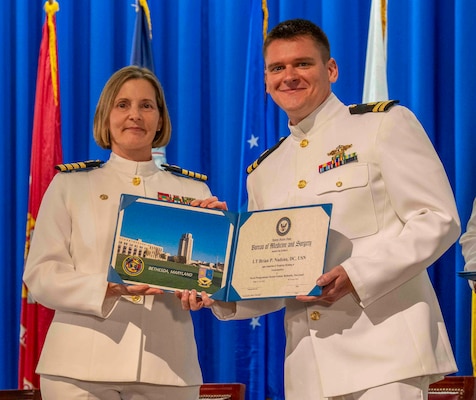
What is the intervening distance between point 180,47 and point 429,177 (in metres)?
3.12

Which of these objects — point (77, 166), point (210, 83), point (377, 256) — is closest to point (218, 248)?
point (377, 256)

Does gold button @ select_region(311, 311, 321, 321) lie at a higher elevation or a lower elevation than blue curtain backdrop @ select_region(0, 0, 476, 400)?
lower

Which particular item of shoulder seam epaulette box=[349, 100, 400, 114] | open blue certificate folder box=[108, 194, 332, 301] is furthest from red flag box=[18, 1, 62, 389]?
shoulder seam epaulette box=[349, 100, 400, 114]

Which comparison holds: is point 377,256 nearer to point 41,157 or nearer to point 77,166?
point 77,166

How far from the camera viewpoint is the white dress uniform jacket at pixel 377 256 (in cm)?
213

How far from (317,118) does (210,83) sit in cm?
262

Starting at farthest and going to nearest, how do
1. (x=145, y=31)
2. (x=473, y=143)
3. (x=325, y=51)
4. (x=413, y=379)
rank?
(x=145, y=31) → (x=473, y=143) → (x=325, y=51) → (x=413, y=379)

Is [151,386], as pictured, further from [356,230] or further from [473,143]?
[473,143]

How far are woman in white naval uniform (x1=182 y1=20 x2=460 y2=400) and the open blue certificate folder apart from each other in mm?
76

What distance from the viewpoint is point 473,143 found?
4.36 meters

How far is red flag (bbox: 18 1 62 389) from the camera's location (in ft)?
15.1

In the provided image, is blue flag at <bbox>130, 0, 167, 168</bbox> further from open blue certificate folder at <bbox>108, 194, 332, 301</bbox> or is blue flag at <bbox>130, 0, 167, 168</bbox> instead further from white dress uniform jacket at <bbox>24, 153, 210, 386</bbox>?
open blue certificate folder at <bbox>108, 194, 332, 301</bbox>

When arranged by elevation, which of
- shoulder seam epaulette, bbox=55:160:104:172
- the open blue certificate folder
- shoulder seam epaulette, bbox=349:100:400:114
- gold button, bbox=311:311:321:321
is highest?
shoulder seam epaulette, bbox=349:100:400:114

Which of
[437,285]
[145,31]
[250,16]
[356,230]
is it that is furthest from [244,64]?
Result: [356,230]
